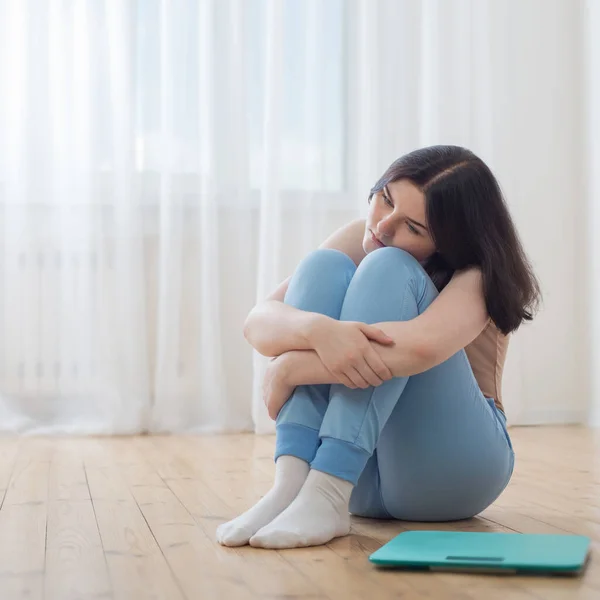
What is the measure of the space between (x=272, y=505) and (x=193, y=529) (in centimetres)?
20

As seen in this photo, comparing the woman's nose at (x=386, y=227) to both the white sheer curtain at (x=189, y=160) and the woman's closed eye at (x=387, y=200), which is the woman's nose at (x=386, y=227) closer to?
the woman's closed eye at (x=387, y=200)

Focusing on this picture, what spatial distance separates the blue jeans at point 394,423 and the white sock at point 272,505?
2 centimetres

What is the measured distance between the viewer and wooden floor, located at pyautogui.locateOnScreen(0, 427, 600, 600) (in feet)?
3.48

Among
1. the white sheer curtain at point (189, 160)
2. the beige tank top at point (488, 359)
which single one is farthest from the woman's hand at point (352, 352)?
the white sheer curtain at point (189, 160)

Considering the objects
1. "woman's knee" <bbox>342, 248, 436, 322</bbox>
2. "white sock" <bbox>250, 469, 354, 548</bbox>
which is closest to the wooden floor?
"white sock" <bbox>250, 469, 354, 548</bbox>

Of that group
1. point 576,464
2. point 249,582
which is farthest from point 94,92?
point 249,582

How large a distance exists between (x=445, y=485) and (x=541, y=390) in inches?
84.9

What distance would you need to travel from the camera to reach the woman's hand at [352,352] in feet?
4.09

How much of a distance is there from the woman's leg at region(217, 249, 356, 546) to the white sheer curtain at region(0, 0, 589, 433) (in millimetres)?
1722

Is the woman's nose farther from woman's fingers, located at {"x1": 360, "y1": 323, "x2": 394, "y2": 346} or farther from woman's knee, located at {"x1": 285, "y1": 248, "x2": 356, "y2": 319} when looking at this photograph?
woman's fingers, located at {"x1": 360, "y1": 323, "x2": 394, "y2": 346}

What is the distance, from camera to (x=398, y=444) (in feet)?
4.55

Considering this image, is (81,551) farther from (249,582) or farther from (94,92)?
(94,92)

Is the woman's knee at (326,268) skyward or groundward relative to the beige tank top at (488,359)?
skyward

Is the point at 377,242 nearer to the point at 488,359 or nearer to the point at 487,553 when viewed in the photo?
the point at 488,359
